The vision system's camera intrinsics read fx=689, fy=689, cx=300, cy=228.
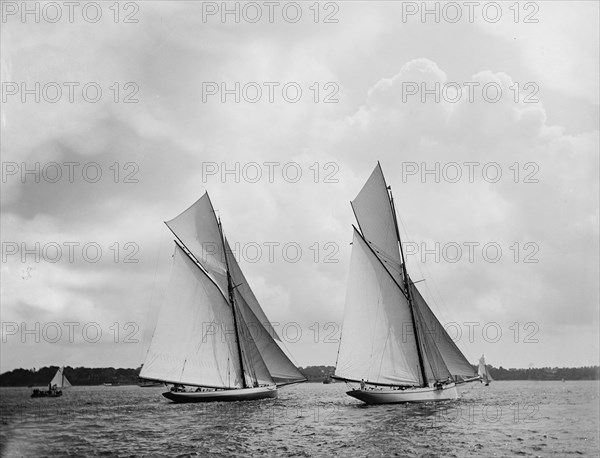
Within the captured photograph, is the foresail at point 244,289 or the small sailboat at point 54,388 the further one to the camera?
the small sailboat at point 54,388

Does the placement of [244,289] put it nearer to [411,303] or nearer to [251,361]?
[251,361]

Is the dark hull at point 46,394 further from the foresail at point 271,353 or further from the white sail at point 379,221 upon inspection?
the white sail at point 379,221

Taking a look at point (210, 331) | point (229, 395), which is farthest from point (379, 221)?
point (229, 395)

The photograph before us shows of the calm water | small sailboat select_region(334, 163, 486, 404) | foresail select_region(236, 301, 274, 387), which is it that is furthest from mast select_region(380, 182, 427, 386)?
foresail select_region(236, 301, 274, 387)

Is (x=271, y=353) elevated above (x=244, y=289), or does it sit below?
below

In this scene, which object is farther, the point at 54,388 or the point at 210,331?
the point at 54,388

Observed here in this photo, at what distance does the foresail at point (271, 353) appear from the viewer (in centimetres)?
5928

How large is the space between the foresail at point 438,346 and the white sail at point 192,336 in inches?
652

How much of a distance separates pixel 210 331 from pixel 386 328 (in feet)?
49.8

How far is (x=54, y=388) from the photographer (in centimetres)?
10456

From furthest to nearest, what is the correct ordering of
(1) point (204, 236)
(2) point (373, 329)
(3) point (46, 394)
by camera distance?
(3) point (46, 394)
(1) point (204, 236)
(2) point (373, 329)

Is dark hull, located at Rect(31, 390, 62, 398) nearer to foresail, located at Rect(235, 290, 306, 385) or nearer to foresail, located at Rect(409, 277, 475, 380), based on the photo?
foresail, located at Rect(235, 290, 306, 385)

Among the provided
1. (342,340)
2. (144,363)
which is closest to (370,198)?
(342,340)

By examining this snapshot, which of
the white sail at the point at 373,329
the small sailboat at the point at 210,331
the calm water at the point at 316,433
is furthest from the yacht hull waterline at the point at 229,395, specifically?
the white sail at the point at 373,329
